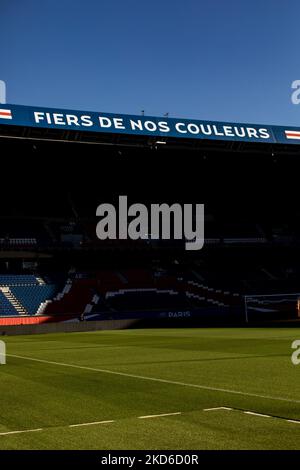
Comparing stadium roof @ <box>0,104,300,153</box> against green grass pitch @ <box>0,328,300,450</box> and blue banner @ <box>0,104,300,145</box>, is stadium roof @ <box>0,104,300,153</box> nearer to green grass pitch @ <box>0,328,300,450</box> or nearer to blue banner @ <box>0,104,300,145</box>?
blue banner @ <box>0,104,300,145</box>

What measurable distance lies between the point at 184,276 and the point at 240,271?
520cm

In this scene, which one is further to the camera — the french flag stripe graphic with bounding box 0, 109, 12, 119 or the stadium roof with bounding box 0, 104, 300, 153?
the stadium roof with bounding box 0, 104, 300, 153

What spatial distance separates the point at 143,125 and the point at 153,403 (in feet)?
99.9

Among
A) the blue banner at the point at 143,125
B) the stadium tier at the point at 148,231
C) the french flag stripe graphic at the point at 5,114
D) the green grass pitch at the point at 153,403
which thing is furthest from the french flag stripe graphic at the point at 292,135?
the green grass pitch at the point at 153,403

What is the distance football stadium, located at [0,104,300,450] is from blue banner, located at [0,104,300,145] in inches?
2.9

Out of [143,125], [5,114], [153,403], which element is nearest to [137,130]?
[143,125]

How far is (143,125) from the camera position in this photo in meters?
37.9

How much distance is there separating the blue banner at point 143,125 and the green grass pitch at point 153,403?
20844 mm

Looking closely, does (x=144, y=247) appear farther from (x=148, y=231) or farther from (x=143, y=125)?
(x=143, y=125)

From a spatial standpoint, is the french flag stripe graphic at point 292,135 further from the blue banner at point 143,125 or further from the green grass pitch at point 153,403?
the green grass pitch at point 153,403

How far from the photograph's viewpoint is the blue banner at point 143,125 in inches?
1358

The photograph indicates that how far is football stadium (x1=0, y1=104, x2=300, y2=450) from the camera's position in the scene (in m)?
25.1

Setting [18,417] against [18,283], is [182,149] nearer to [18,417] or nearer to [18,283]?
[18,283]

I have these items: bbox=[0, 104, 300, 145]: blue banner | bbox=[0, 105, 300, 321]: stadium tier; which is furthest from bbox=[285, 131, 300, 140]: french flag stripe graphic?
bbox=[0, 105, 300, 321]: stadium tier
